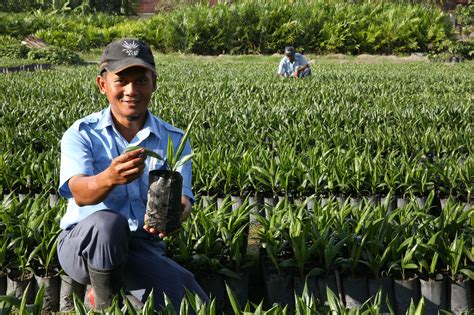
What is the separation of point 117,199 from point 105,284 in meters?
0.42

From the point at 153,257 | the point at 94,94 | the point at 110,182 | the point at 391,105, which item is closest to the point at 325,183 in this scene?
the point at 153,257

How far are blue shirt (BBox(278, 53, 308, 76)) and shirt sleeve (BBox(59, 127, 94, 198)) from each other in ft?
36.6

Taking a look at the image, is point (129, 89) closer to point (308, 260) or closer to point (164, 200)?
point (164, 200)

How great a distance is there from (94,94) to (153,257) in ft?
25.0

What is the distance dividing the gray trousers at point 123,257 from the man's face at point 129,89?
49 centimetres

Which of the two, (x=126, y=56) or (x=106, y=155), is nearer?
(x=126, y=56)

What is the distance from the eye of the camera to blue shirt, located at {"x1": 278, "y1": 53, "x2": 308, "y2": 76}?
13.6 m

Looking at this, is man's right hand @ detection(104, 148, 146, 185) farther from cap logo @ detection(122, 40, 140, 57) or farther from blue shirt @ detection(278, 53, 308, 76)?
blue shirt @ detection(278, 53, 308, 76)

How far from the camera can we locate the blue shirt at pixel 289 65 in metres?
13.6

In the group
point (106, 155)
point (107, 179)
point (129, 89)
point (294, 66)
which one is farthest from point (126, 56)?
point (294, 66)

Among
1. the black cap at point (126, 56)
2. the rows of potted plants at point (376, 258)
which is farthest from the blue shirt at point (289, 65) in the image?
the black cap at point (126, 56)

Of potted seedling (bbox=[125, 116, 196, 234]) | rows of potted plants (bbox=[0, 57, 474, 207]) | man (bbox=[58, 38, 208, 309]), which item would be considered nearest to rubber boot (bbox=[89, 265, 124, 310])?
man (bbox=[58, 38, 208, 309])

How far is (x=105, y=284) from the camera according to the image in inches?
101

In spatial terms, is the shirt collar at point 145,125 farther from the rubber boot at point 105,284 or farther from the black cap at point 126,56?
the rubber boot at point 105,284
